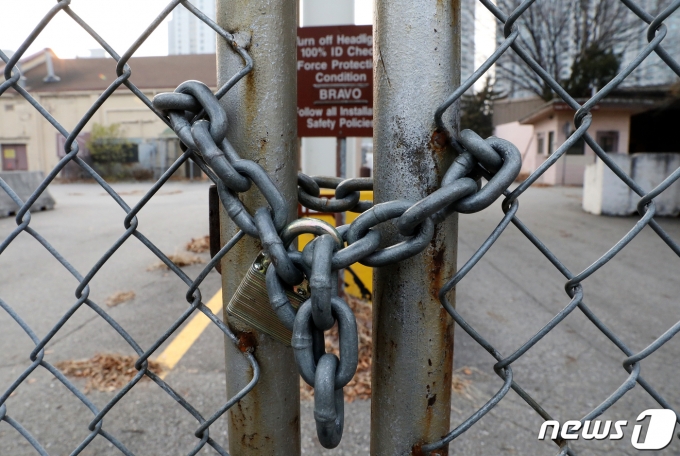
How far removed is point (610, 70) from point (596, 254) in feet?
70.2

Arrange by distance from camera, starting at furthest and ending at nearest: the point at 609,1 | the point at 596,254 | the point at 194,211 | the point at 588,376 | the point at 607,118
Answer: the point at 609,1
the point at 607,118
the point at 194,211
the point at 596,254
the point at 588,376

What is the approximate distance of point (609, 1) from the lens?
2259 cm

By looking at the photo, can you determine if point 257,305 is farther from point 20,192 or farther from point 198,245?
point 20,192

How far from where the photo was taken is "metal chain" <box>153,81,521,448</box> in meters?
0.56

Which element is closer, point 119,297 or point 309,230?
point 309,230

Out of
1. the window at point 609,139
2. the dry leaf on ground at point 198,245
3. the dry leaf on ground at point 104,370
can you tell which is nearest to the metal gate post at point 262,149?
the dry leaf on ground at point 104,370

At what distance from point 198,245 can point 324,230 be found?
6529 millimetres

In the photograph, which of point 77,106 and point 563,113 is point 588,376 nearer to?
point 563,113

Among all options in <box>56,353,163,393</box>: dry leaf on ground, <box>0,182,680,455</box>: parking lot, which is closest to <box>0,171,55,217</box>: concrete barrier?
<box>0,182,680,455</box>: parking lot

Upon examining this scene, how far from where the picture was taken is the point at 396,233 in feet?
2.25

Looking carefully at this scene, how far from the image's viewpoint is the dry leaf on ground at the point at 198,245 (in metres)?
6.64

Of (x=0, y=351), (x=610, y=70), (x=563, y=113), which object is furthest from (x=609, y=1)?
(x=0, y=351)

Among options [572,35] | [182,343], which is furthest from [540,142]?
[182,343]

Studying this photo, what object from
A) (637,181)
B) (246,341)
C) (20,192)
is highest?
(246,341)
